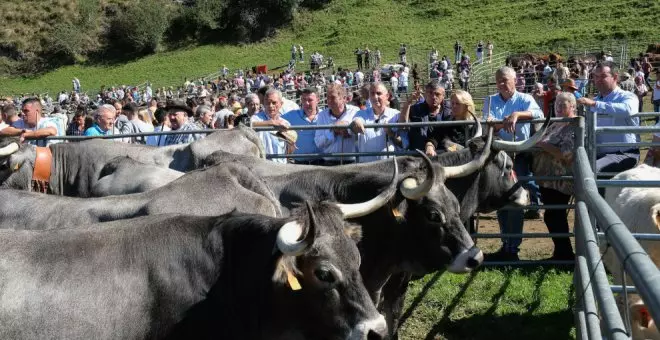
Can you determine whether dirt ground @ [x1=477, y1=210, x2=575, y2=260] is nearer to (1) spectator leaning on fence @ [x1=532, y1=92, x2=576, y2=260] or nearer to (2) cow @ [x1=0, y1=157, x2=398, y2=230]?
(1) spectator leaning on fence @ [x1=532, y1=92, x2=576, y2=260]

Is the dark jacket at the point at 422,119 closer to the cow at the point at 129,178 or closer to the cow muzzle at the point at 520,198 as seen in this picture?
the cow muzzle at the point at 520,198

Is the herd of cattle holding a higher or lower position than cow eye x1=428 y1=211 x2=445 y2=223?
higher

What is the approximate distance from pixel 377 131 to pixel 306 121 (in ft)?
3.42

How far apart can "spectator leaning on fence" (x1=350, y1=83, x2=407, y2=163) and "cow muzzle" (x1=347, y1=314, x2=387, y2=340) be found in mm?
4558

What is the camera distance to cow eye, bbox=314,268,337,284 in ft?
13.2

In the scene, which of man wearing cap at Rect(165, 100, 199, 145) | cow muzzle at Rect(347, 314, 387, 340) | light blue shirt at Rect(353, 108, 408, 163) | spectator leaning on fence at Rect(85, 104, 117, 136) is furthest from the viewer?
spectator leaning on fence at Rect(85, 104, 117, 136)

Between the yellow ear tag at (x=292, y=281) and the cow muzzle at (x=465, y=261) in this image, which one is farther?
the cow muzzle at (x=465, y=261)

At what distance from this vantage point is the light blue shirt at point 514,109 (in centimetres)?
847

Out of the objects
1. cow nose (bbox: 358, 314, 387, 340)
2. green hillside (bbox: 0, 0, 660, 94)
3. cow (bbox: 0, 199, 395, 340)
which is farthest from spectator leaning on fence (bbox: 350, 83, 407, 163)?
green hillside (bbox: 0, 0, 660, 94)

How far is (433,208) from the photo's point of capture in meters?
5.92

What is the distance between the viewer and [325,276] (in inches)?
159

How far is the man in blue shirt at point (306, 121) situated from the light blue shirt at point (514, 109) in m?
2.13

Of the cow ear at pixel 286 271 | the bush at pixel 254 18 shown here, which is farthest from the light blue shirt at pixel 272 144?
the bush at pixel 254 18

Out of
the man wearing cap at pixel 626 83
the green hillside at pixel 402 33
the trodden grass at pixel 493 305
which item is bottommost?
the green hillside at pixel 402 33
